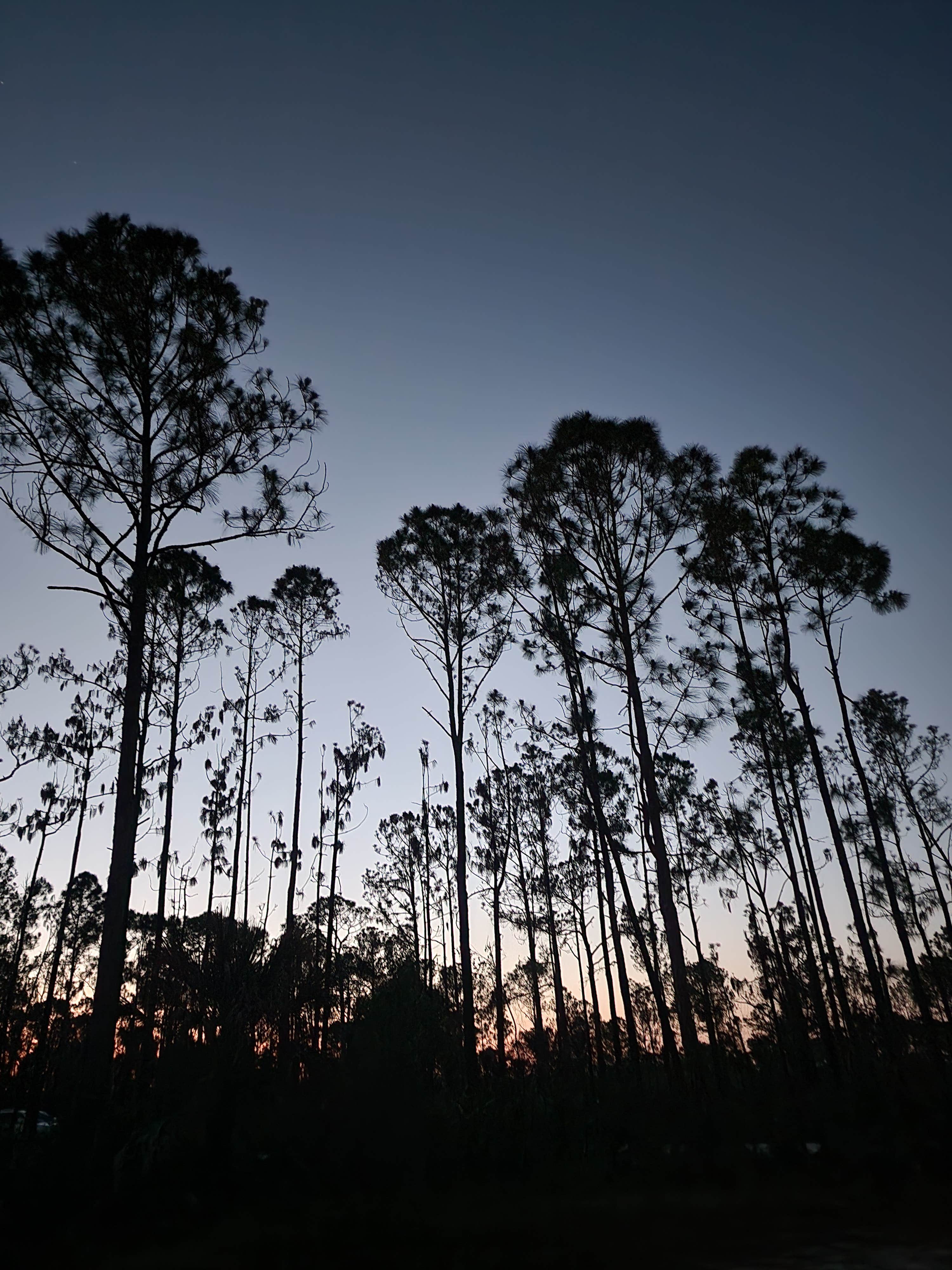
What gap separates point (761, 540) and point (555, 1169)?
46.5 feet

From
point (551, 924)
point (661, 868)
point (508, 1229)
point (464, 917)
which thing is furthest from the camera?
point (551, 924)

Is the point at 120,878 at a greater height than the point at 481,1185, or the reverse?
the point at 120,878

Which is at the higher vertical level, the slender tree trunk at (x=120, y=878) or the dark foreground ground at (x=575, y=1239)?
the slender tree trunk at (x=120, y=878)

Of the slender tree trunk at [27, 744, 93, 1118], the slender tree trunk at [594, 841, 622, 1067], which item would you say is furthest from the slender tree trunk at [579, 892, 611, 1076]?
the slender tree trunk at [27, 744, 93, 1118]

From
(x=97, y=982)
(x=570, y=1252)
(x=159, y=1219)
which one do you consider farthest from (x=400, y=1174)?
(x=97, y=982)

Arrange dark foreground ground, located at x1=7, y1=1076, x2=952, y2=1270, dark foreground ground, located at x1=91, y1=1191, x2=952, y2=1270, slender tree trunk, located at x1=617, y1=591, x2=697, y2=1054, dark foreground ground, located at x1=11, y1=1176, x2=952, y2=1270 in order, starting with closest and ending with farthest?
dark foreground ground, located at x1=91, y1=1191, x2=952, y2=1270 < dark foreground ground, located at x1=11, y1=1176, x2=952, y2=1270 < dark foreground ground, located at x1=7, y1=1076, x2=952, y2=1270 < slender tree trunk, located at x1=617, y1=591, x2=697, y2=1054

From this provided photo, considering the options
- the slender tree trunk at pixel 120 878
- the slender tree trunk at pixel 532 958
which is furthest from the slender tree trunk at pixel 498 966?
the slender tree trunk at pixel 120 878

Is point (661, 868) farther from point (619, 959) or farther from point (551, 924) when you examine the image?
point (551, 924)

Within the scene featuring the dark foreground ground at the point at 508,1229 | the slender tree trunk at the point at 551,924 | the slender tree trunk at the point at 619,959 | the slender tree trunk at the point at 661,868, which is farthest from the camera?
the slender tree trunk at the point at 551,924

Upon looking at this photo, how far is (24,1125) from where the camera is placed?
21.4ft

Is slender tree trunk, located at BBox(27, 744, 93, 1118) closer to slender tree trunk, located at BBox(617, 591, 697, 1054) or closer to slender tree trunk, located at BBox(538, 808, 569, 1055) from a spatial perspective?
slender tree trunk, located at BBox(617, 591, 697, 1054)

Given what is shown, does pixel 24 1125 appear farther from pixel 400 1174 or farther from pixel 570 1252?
pixel 570 1252

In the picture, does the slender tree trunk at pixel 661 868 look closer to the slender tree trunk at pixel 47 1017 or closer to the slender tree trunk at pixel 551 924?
the slender tree trunk at pixel 47 1017

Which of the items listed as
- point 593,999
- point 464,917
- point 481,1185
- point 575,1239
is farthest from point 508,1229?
point 593,999
